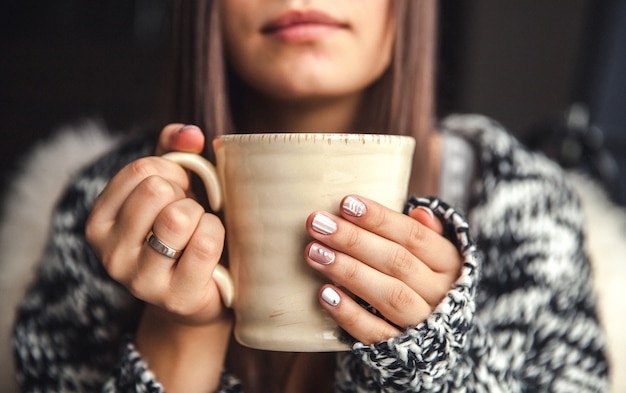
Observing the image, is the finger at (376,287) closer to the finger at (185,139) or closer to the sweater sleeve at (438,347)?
the sweater sleeve at (438,347)

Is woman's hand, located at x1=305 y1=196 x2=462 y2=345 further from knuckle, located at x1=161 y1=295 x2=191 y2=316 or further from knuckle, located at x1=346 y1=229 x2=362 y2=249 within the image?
knuckle, located at x1=161 y1=295 x2=191 y2=316

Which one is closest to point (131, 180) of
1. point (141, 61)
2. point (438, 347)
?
point (438, 347)

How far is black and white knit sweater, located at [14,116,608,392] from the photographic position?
653 mm

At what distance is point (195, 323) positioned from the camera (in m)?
0.52

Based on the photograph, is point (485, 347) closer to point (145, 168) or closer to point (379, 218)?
point (379, 218)

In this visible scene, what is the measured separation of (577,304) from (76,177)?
1.86 ft

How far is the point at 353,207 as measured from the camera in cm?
41

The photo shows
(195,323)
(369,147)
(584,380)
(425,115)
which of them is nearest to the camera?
(369,147)

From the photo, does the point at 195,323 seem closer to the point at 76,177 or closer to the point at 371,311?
the point at 371,311

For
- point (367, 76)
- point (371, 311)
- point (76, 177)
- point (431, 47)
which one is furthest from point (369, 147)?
point (76, 177)

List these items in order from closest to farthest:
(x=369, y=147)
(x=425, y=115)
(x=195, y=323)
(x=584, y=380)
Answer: (x=369, y=147), (x=195, y=323), (x=584, y=380), (x=425, y=115)

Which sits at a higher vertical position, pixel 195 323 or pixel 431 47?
pixel 431 47

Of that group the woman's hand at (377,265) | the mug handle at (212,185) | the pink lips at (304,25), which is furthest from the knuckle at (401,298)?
the pink lips at (304,25)

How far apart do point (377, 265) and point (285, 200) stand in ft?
0.23
